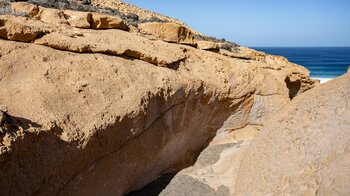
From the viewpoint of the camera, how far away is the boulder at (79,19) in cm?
385

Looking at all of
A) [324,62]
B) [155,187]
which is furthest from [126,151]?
[324,62]

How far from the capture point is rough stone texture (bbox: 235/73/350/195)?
2342mm

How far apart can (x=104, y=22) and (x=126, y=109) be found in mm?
1563

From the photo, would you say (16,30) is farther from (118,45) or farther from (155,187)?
(155,187)

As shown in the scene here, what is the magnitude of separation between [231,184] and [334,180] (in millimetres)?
1412

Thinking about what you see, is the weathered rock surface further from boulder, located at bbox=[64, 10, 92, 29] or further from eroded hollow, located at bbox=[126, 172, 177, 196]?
boulder, located at bbox=[64, 10, 92, 29]

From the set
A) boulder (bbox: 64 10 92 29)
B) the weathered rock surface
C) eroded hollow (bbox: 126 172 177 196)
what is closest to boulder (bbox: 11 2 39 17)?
boulder (bbox: 64 10 92 29)

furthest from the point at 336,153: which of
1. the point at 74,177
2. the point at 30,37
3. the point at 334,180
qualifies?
the point at 30,37

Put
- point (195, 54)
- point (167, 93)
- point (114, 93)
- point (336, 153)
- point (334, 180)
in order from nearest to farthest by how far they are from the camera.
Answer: point (334, 180) < point (336, 153) < point (114, 93) < point (167, 93) < point (195, 54)

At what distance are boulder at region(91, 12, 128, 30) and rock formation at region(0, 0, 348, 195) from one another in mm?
13

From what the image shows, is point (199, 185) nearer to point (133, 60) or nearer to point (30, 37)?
point (133, 60)

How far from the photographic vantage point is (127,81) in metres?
3.16

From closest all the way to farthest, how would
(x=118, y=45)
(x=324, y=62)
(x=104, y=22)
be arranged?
(x=118, y=45) < (x=104, y=22) < (x=324, y=62)

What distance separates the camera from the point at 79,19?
3.89 metres
